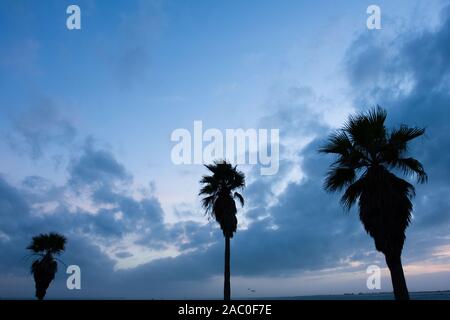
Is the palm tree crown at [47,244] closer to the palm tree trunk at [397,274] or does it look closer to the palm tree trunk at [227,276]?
the palm tree trunk at [227,276]

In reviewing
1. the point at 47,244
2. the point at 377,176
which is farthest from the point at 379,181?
the point at 47,244

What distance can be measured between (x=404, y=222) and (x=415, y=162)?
341cm

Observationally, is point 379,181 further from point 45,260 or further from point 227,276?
point 45,260

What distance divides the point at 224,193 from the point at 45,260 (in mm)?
26057

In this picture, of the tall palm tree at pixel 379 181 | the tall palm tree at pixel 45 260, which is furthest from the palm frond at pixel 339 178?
the tall palm tree at pixel 45 260

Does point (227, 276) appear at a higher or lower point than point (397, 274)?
lower

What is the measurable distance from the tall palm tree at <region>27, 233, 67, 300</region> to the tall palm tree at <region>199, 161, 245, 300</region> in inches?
900

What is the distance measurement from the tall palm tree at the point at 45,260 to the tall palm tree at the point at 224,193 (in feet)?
75.0

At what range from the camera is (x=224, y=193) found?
36.7 metres

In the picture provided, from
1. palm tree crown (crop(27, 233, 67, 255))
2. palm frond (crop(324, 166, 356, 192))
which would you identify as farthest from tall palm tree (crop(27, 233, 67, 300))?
palm frond (crop(324, 166, 356, 192))

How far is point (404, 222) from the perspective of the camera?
17.9m

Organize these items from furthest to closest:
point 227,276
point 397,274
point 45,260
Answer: point 45,260
point 227,276
point 397,274
